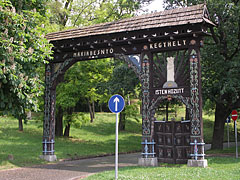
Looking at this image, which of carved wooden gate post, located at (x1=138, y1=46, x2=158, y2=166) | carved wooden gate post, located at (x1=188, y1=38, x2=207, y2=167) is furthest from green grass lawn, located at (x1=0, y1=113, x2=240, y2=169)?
carved wooden gate post, located at (x1=188, y1=38, x2=207, y2=167)

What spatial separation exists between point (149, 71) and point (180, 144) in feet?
11.8

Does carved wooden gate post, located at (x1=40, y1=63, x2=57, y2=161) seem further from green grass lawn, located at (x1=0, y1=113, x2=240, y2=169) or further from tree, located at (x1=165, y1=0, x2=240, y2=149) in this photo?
tree, located at (x1=165, y1=0, x2=240, y2=149)

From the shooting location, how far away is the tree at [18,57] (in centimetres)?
981

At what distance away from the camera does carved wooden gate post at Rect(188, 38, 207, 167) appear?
43.5ft

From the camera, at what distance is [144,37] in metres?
14.7

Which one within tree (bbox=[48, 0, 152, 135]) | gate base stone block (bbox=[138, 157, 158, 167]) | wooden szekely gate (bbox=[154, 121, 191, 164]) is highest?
tree (bbox=[48, 0, 152, 135])

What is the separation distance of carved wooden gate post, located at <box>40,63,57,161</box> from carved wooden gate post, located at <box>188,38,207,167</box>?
7718 mm

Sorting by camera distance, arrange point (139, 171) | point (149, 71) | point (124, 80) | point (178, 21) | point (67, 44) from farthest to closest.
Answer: point (124, 80)
point (67, 44)
point (149, 71)
point (178, 21)
point (139, 171)

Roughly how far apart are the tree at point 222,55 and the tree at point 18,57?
10.9 m

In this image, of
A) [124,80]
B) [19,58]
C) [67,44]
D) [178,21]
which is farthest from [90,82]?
[19,58]

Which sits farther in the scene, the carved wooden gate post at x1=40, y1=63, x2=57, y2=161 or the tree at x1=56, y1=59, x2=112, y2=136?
the tree at x1=56, y1=59, x2=112, y2=136

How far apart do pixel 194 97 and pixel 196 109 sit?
20.2 inches

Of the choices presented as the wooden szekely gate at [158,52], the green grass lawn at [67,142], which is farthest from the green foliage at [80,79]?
the wooden szekely gate at [158,52]

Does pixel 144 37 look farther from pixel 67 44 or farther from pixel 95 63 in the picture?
pixel 95 63
